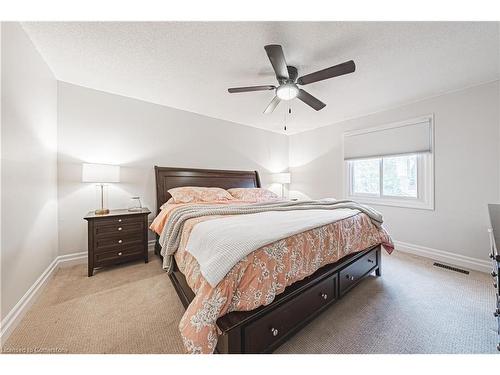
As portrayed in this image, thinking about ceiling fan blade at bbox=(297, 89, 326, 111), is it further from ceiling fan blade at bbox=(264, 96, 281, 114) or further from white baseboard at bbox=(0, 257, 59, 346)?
white baseboard at bbox=(0, 257, 59, 346)

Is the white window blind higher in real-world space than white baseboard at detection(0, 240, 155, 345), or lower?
higher

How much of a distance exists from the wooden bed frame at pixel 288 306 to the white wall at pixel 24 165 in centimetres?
120

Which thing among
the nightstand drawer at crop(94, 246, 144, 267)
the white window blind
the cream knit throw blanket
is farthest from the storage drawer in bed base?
the white window blind

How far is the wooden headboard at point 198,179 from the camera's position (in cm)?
302

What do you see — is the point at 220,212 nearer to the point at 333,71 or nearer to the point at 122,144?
the point at 333,71

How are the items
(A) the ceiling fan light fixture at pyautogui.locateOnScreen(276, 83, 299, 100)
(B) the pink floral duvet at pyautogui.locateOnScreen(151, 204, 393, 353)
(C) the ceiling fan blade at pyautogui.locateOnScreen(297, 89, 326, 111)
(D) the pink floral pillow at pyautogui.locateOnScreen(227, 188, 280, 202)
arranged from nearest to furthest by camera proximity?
1. (B) the pink floral duvet at pyautogui.locateOnScreen(151, 204, 393, 353)
2. (A) the ceiling fan light fixture at pyautogui.locateOnScreen(276, 83, 299, 100)
3. (C) the ceiling fan blade at pyautogui.locateOnScreen(297, 89, 326, 111)
4. (D) the pink floral pillow at pyautogui.locateOnScreen(227, 188, 280, 202)

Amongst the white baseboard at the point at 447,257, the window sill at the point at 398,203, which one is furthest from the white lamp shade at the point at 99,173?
the white baseboard at the point at 447,257

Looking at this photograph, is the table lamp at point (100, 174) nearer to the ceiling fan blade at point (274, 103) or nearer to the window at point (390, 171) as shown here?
the ceiling fan blade at point (274, 103)

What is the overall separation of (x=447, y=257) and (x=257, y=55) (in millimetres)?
3593

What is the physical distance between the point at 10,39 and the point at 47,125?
918 millimetres

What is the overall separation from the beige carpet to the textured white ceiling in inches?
92.4

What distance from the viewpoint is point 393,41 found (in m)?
1.68

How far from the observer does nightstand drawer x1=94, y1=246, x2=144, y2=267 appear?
2244mm
